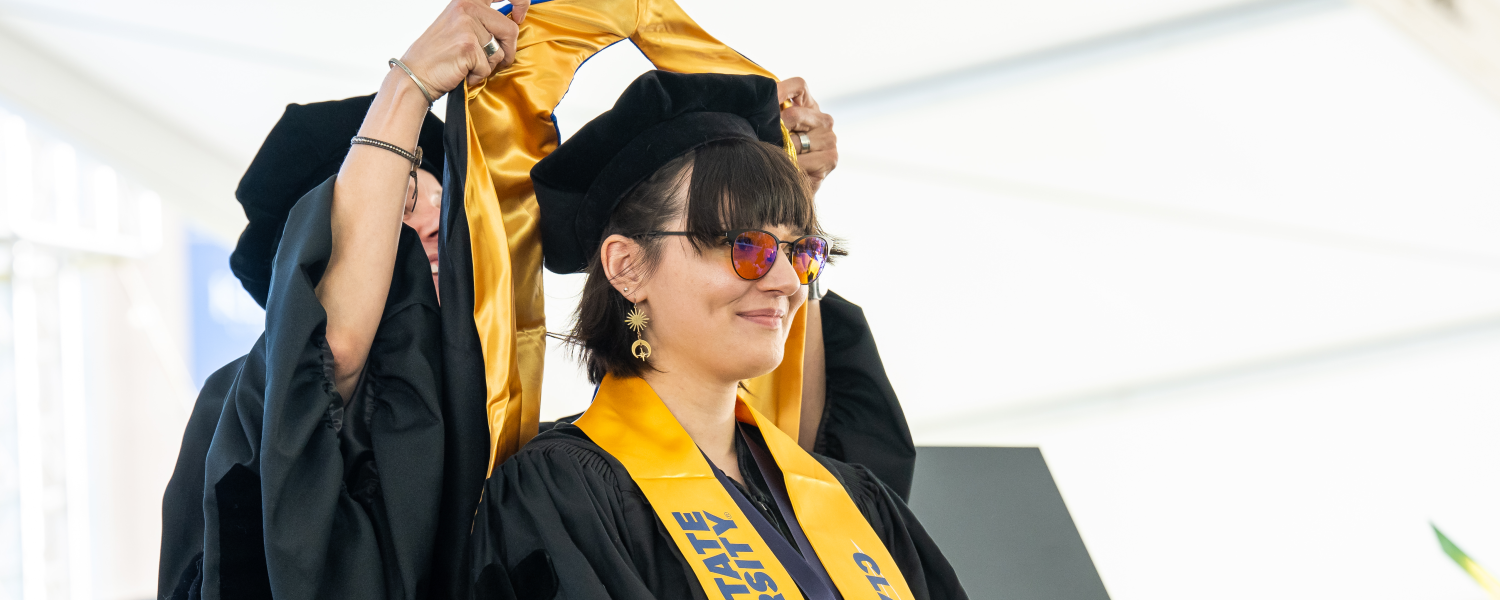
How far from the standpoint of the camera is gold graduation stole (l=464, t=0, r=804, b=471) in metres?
1.68

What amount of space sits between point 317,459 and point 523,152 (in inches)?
26.6

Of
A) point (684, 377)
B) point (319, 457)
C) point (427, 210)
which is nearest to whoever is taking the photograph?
point (319, 457)

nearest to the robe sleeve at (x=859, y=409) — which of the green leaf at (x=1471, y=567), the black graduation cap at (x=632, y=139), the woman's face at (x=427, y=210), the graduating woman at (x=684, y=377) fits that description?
the graduating woman at (x=684, y=377)

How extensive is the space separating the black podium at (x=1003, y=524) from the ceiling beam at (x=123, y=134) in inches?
158

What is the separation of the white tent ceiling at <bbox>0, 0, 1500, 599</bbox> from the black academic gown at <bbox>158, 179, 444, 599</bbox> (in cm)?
252

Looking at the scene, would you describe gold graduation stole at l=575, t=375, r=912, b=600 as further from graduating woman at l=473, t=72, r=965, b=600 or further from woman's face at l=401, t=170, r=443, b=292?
woman's face at l=401, t=170, r=443, b=292

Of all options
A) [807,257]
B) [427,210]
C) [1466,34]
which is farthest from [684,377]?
[1466,34]

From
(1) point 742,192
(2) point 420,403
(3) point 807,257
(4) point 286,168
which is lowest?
(2) point 420,403

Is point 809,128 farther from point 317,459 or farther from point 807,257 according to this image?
point 317,459

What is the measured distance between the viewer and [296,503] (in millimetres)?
1408

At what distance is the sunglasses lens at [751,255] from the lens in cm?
163

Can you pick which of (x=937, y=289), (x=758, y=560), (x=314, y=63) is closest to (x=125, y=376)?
(x=314, y=63)

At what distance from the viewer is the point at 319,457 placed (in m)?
1.45

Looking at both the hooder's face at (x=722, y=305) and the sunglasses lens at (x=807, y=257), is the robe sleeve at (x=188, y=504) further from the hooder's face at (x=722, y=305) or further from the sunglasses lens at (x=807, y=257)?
the sunglasses lens at (x=807, y=257)
